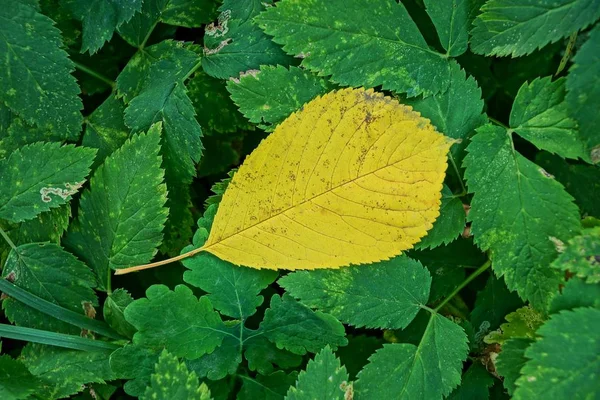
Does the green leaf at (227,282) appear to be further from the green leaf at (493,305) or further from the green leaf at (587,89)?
the green leaf at (587,89)

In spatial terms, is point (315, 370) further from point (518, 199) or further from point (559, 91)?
point (559, 91)

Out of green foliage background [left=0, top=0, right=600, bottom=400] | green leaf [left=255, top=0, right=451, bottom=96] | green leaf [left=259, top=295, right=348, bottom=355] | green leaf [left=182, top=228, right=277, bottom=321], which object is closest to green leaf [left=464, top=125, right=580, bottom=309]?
green foliage background [left=0, top=0, right=600, bottom=400]

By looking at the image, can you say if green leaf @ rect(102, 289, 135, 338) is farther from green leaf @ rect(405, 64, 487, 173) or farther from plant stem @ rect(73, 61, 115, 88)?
green leaf @ rect(405, 64, 487, 173)

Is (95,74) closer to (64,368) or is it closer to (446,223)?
(64,368)

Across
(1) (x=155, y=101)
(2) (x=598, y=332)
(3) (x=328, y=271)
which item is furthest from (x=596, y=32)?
(1) (x=155, y=101)

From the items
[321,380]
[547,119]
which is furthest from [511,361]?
[547,119]

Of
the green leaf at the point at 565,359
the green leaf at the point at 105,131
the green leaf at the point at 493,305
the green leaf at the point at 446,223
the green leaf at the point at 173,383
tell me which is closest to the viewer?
the green leaf at the point at 565,359

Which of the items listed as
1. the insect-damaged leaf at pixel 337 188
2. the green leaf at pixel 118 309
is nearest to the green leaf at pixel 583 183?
the insect-damaged leaf at pixel 337 188
